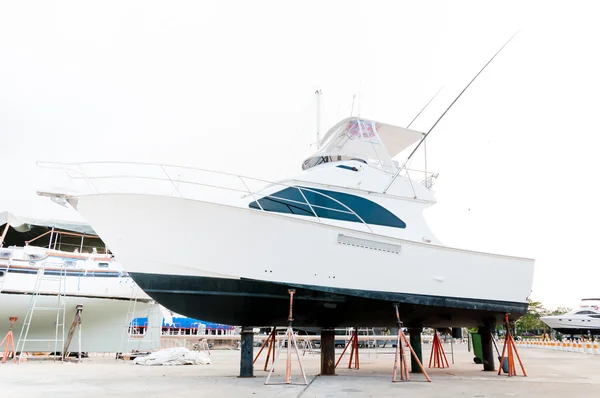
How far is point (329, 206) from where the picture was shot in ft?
28.3

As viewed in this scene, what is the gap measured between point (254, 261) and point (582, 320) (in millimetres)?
32483

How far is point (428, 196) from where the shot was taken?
9969 mm

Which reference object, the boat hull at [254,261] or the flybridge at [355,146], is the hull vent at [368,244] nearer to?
the boat hull at [254,261]

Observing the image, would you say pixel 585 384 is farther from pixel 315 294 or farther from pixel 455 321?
pixel 315 294

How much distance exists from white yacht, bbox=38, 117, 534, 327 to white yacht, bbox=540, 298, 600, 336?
2675 cm

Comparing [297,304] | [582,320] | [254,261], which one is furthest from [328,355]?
[582,320]

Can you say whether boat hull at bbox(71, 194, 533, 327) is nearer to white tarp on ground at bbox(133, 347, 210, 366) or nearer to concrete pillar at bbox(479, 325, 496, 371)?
concrete pillar at bbox(479, 325, 496, 371)

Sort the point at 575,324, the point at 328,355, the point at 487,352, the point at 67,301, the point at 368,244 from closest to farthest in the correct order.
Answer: the point at 368,244 → the point at 328,355 → the point at 487,352 → the point at 67,301 → the point at 575,324

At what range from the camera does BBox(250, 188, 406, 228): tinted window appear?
8352 millimetres

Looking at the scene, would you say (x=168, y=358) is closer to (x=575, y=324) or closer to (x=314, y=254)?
(x=314, y=254)

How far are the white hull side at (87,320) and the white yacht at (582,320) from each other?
2946 cm

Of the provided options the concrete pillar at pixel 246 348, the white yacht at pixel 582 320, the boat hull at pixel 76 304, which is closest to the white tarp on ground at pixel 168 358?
the boat hull at pixel 76 304

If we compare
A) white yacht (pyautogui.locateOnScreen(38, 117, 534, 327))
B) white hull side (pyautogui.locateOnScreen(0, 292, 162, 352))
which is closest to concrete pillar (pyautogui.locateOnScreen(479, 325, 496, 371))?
white yacht (pyautogui.locateOnScreen(38, 117, 534, 327))

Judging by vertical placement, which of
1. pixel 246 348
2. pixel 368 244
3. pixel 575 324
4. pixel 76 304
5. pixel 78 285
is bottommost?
pixel 246 348
